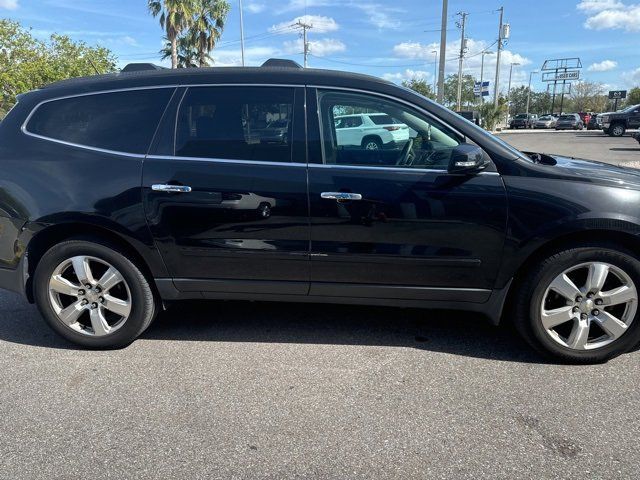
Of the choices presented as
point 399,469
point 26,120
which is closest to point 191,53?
point 26,120

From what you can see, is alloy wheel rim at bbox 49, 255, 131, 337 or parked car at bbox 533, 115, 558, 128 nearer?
alloy wheel rim at bbox 49, 255, 131, 337

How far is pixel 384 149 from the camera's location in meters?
3.12

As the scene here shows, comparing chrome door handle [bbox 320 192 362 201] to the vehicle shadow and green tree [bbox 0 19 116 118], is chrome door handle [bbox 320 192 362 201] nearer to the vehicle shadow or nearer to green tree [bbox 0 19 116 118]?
the vehicle shadow

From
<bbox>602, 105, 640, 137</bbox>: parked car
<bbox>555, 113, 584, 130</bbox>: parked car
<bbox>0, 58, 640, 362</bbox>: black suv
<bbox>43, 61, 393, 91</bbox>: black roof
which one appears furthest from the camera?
<bbox>555, 113, 584, 130</bbox>: parked car

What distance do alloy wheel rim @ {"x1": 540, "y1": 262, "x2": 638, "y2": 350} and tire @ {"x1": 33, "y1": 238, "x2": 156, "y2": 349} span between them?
2.69 metres

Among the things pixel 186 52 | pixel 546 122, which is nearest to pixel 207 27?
pixel 186 52

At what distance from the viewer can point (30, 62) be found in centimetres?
1767

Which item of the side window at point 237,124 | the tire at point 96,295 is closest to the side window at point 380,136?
the side window at point 237,124

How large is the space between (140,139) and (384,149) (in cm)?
163

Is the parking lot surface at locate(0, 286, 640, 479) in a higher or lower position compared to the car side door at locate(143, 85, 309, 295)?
lower

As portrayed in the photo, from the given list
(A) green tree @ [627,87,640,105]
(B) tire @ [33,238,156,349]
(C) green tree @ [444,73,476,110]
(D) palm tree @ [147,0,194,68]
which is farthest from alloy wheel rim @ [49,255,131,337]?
(A) green tree @ [627,87,640,105]

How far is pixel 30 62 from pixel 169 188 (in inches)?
733

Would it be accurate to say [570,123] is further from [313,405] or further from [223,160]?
[313,405]

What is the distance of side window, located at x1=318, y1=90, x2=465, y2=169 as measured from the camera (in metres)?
3.05
